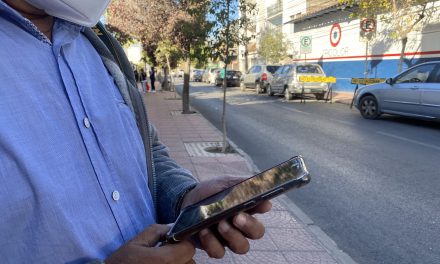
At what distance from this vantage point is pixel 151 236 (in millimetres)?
1025

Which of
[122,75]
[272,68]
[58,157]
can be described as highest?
[122,75]

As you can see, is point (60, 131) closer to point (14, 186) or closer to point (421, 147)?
point (14, 186)

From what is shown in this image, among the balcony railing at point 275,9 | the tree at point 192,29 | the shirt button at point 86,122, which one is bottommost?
the shirt button at point 86,122

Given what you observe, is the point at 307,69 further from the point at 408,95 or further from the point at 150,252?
the point at 150,252

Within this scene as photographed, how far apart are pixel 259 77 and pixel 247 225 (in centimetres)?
2423

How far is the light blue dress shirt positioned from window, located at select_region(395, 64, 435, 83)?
11150 millimetres

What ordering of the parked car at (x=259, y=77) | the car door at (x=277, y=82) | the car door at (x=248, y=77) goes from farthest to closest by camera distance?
the car door at (x=248, y=77) < the parked car at (x=259, y=77) < the car door at (x=277, y=82)

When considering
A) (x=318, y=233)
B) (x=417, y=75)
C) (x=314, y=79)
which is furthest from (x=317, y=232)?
(x=314, y=79)

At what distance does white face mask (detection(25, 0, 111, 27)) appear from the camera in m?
1.06

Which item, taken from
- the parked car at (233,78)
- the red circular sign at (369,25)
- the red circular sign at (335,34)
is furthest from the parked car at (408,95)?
the parked car at (233,78)

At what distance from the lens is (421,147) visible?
27.6 feet

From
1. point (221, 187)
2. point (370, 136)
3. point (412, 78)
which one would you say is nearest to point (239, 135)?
point (370, 136)

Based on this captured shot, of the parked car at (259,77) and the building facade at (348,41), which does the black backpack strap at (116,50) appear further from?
the parked car at (259,77)

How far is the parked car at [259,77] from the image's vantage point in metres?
23.9
